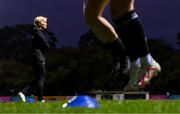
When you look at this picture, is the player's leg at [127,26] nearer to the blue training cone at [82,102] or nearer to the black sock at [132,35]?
the black sock at [132,35]

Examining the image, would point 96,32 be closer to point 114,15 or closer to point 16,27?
point 114,15

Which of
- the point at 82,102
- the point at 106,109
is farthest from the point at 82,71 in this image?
the point at 106,109

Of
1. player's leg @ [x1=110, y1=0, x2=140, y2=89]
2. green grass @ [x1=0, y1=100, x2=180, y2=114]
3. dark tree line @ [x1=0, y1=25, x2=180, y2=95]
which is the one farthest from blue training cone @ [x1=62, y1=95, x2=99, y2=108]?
dark tree line @ [x1=0, y1=25, x2=180, y2=95]

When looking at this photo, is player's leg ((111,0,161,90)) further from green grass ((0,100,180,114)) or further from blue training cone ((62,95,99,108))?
blue training cone ((62,95,99,108))

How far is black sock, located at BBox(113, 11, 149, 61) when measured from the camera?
15.4ft

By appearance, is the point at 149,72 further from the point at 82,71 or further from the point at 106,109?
the point at 82,71

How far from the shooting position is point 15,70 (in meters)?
91.7

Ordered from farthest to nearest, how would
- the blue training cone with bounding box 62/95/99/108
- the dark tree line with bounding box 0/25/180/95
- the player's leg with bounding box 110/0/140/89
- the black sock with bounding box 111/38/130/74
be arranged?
the dark tree line with bounding box 0/25/180/95 < the blue training cone with bounding box 62/95/99/108 < the black sock with bounding box 111/38/130/74 < the player's leg with bounding box 110/0/140/89

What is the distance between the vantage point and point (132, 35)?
4.76m

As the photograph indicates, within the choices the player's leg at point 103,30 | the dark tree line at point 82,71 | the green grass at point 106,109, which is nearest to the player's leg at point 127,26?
the player's leg at point 103,30

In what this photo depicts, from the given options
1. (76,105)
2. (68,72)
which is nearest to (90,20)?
(76,105)

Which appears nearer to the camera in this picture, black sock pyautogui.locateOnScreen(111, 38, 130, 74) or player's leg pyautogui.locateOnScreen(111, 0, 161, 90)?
player's leg pyautogui.locateOnScreen(111, 0, 161, 90)

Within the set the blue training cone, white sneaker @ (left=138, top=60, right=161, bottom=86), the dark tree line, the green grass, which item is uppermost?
the dark tree line

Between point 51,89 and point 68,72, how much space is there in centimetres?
489
